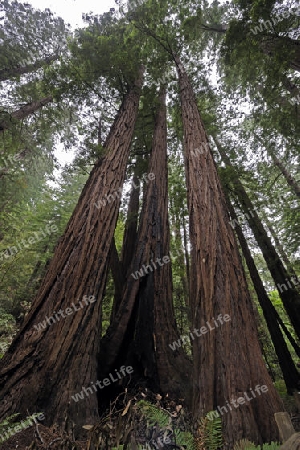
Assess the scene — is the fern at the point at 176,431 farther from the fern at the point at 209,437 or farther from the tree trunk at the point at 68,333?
the tree trunk at the point at 68,333

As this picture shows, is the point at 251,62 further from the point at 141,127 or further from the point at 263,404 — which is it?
the point at 263,404

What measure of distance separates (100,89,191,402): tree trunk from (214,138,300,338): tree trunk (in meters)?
3.33

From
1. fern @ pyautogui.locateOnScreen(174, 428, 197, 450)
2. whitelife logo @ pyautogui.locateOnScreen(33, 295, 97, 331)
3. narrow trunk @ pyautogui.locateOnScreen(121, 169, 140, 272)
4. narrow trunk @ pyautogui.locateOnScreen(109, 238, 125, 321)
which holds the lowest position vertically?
fern @ pyautogui.locateOnScreen(174, 428, 197, 450)

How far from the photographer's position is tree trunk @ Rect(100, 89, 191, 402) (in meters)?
3.29

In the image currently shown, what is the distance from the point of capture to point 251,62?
4.84 m

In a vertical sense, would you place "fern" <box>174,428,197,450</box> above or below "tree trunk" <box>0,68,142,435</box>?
below

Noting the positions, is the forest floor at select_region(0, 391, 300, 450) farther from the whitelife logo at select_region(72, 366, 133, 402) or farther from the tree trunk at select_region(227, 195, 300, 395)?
the tree trunk at select_region(227, 195, 300, 395)

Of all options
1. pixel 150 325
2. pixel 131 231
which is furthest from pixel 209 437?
pixel 131 231

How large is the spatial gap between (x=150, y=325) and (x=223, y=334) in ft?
5.72

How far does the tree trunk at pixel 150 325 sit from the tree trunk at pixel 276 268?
333 centimetres

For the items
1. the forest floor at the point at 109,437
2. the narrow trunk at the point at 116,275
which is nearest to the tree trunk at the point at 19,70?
the narrow trunk at the point at 116,275

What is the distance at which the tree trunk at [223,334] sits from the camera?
1.79 metres

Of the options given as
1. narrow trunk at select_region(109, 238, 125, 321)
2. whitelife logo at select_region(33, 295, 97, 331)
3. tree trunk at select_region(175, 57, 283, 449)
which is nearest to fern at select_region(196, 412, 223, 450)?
tree trunk at select_region(175, 57, 283, 449)

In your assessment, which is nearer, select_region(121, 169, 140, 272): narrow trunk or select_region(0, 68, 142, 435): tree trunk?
select_region(0, 68, 142, 435): tree trunk
